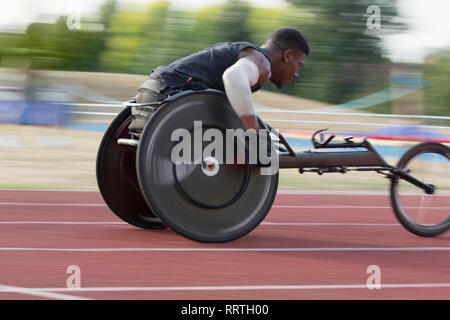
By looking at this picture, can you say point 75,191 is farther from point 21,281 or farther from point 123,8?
point 123,8

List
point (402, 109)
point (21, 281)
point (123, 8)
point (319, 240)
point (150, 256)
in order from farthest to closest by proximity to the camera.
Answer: point (123, 8) < point (402, 109) < point (319, 240) < point (150, 256) < point (21, 281)

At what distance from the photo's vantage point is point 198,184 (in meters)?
5.09

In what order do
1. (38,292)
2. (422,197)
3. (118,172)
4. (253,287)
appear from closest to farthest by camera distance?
(38,292) < (253,287) < (118,172) < (422,197)

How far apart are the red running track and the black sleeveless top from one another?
3.82ft

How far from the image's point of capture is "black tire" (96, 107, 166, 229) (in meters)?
5.72

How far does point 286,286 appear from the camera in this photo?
421 cm

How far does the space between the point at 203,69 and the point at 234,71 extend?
43cm

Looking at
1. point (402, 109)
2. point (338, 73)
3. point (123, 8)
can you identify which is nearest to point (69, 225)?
point (402, 109)

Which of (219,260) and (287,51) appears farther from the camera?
(287,51)

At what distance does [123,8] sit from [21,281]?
Answer: 34.9 m

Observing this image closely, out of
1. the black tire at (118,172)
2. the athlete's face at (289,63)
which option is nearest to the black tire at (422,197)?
the athlete's face at (289,63)

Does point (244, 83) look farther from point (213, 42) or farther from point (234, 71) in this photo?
point (213, 42)

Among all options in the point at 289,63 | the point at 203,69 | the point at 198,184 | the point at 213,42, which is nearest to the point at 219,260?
the point at 198,184

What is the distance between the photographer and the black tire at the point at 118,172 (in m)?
5.72
